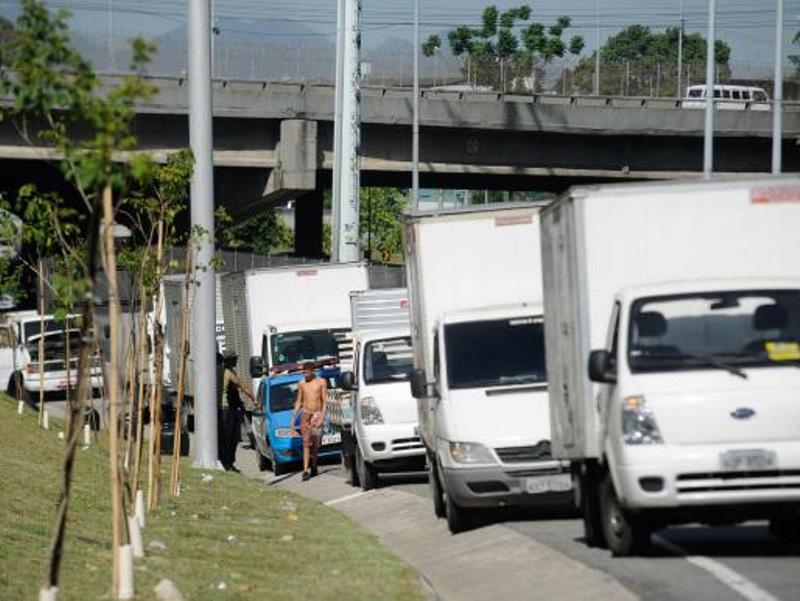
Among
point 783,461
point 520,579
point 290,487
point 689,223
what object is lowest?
point 290,487

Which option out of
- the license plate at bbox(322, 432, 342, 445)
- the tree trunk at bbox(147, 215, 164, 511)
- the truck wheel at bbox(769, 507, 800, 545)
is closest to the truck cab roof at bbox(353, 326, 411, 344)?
the tree trunk at bbox(147, 215, 164, 511)

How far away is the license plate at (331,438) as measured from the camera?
109 ft

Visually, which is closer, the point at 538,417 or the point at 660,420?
the point at 660,420

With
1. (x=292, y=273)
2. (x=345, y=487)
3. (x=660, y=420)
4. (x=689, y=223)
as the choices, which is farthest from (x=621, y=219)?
(x=292, y=273)

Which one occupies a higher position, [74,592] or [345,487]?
[74,592]

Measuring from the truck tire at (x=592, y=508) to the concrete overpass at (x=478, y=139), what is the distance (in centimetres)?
4185

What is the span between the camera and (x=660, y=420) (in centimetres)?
1445

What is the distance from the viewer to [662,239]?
15539 millimetres

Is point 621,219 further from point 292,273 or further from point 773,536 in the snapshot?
point 292,273

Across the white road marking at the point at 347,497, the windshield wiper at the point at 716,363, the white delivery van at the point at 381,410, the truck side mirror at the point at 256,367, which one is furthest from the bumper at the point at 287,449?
the windshield wiper at the point at 716,363

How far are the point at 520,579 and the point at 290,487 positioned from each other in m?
15.0

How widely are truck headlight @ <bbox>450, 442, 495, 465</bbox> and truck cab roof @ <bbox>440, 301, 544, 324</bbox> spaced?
6.32 ft

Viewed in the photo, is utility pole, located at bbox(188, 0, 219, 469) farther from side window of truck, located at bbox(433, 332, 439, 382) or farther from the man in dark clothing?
side window of truck, located at bbox(433, 332, 439, 382)

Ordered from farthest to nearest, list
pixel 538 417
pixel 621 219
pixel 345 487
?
pixel 345 487 → pixel 538 417 → pixel 621 219
